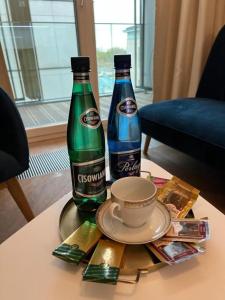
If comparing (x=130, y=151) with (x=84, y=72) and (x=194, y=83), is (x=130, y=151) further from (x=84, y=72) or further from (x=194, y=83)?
(x=194, y=83)

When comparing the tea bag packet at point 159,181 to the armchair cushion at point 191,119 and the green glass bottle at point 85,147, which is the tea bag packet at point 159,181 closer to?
the green glass bottle at point 85,147

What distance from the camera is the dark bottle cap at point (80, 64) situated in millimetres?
400

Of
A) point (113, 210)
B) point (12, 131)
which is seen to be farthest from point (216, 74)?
point (113, 210)

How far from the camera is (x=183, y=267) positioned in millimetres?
382

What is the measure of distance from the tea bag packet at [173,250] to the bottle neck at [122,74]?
12.9 inches

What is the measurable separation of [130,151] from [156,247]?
219mm

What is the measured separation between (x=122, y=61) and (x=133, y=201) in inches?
10.8

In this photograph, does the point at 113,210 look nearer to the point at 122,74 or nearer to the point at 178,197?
the point at 178,197

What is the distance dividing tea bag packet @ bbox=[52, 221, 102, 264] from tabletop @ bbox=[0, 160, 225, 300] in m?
0.03

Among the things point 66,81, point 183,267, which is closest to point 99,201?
point 183,267

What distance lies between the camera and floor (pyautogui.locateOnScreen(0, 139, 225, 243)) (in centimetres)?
104

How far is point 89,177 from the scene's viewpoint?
1.54 feet

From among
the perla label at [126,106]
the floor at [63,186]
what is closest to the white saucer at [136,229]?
the perla label at [126,106]

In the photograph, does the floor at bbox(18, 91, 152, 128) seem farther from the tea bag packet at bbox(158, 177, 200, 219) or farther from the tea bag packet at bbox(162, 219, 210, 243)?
the tea bag packet at bbox(162, 219, 210, 243)
